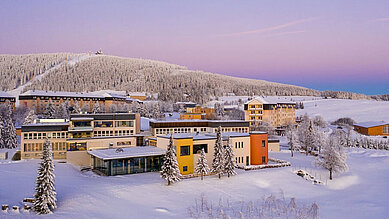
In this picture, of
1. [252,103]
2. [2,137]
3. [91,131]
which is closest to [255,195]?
[91,131]

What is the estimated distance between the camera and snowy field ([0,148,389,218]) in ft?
81.0

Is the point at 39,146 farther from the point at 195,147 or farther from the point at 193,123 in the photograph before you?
the point at 193,123

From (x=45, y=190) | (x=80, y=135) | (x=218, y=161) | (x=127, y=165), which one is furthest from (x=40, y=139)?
(x=218, y=161)

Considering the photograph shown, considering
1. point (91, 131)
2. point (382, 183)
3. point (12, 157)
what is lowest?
point (382, 183)

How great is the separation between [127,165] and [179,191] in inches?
348

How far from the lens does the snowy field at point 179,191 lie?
2469 cm

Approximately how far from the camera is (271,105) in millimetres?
95062

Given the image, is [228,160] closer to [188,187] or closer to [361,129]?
[188,187]

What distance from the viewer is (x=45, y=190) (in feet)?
73.9

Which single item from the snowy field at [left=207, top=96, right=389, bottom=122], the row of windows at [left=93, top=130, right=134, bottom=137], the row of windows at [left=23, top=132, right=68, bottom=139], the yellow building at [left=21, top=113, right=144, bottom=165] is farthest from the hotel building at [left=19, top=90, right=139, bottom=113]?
the snowy field at [left=207, top=96, right=389, bottom=122]

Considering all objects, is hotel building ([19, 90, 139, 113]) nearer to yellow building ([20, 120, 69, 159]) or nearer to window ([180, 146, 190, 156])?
yellow building ([20, 120, 69, 159])

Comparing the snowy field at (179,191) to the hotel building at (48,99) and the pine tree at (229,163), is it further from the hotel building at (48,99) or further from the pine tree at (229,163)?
the hotel building at (48,99)

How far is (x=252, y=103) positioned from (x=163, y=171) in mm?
67618

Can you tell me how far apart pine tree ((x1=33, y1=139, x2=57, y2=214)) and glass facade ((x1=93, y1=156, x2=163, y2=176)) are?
40.1ft
